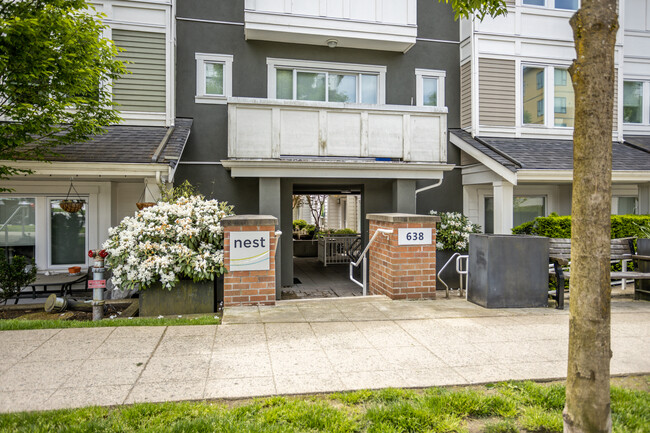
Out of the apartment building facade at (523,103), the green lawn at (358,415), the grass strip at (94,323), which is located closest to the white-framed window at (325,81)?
the apartment building facade at (523,103)

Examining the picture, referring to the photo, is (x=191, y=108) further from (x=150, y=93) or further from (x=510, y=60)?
(x=510, y=60)

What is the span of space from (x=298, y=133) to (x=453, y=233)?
14.8ft

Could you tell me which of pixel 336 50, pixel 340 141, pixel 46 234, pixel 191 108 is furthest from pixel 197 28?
pixel 46 234

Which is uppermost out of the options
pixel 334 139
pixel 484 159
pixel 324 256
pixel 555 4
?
pixel 555 4

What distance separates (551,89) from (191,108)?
968 centimetres

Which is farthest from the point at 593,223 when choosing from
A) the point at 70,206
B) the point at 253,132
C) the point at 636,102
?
the point at 636,102

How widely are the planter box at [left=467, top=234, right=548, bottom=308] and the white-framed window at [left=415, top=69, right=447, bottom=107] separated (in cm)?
614

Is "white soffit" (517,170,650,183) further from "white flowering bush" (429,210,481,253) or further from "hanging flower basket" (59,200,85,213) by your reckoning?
"hanging flower basket" (59,200,85,213)

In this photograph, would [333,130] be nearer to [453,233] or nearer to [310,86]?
[310,86]

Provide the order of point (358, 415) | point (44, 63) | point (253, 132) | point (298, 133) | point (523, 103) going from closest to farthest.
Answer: point (358, 415) → point (44, 63) → point (253, 132) → point (298, 133) → point (523, 103)

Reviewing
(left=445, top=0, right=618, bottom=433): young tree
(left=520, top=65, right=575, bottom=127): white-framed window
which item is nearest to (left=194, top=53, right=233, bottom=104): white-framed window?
(left=520, top=65, right=575, bottom=127): white-framed window

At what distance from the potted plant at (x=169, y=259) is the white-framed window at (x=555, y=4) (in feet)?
34.7

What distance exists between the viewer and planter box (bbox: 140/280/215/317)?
5.91 metres

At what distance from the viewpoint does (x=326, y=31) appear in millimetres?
9859
